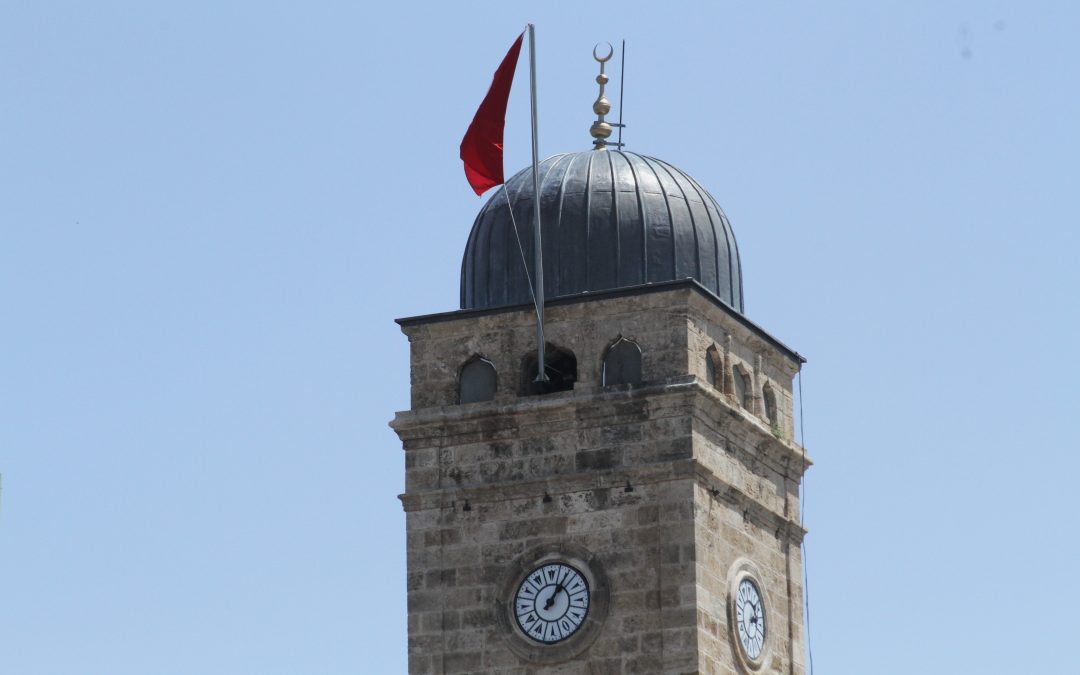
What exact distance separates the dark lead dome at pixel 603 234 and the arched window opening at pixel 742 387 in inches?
40.9

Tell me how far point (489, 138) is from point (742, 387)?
522 centimetres

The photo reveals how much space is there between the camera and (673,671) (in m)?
51.0

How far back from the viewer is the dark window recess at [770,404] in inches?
2154

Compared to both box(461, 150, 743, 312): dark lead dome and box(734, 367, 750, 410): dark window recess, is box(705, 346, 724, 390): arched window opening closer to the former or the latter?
box(734, 367, 750, 410): dark window recess

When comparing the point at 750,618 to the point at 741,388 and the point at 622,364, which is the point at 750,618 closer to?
the point at 741,388

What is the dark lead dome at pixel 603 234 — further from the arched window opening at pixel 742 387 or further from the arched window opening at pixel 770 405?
the arched window opening at pixel 770 405

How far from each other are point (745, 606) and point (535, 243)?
604 cm

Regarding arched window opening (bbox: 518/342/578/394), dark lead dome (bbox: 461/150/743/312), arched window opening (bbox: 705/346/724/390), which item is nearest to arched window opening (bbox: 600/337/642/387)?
arched window opening (bbox: 518/342/578/394)

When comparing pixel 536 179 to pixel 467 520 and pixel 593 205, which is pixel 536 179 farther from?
pixel 467 520

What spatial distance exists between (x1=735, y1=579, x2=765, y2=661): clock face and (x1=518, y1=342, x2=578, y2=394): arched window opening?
12.7ft

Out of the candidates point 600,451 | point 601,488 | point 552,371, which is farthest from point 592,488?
point 552,371

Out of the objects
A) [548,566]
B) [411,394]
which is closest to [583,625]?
[548,566]

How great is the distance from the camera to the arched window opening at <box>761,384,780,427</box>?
54.7m

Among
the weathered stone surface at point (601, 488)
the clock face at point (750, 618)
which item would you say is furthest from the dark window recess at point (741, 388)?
the clock face at point (750, 618)
